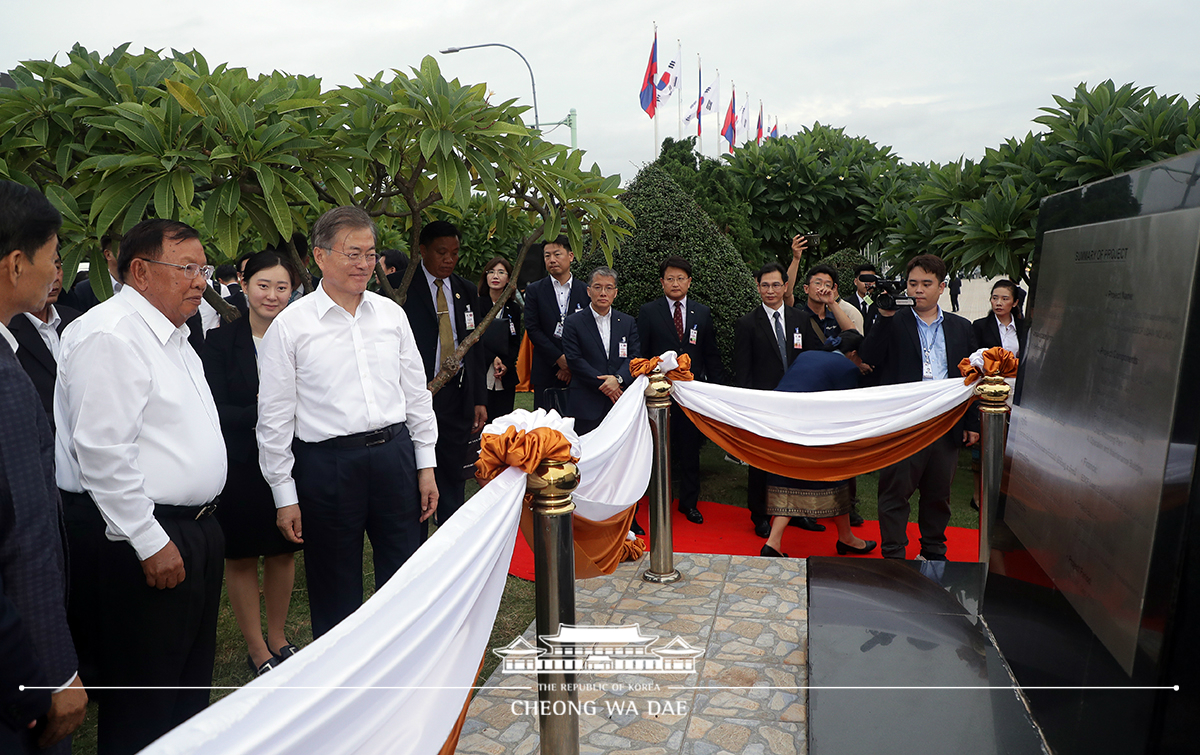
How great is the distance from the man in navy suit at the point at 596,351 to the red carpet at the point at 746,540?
919 millimetres

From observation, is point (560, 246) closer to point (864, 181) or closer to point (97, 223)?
point (97, 223)

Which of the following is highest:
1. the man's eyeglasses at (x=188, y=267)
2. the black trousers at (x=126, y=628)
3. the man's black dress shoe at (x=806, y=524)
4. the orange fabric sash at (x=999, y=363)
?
the man's eyeglasses at (x=188, y=267)

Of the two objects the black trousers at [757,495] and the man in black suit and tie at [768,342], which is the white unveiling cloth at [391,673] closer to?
the black trousers at [757,495]

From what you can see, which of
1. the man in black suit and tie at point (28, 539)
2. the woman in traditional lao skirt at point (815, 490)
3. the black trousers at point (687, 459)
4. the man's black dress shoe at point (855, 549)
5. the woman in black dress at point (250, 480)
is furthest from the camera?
the black trousers at point (687, 459)

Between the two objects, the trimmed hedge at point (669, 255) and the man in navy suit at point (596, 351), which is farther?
the trimmed hedge at point (669, 255)

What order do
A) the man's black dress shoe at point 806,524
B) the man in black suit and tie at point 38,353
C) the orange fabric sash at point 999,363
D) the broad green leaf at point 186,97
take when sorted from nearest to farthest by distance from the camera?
the man in black suit and tie at point 38,353
the broad green leaf at point 186,97
the orange fabric sash at point 999,363
the man's black dress shoe at point 806,524

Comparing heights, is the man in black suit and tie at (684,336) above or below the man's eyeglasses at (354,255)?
below

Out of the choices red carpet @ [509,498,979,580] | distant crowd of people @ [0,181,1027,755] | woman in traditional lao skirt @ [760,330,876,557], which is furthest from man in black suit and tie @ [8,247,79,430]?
woman in traditional lao skirt @ [760,330,876,557]

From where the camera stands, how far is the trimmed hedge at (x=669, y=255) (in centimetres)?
677

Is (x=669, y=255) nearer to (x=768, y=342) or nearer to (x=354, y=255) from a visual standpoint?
(x=768, y=342)

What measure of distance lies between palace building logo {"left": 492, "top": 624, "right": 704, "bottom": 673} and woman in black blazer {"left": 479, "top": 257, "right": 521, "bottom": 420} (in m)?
2.70

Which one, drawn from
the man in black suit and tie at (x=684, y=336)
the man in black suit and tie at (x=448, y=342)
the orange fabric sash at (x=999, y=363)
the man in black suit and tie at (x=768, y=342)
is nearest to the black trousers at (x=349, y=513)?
the man in black suit and tie at (x=448, y=342)

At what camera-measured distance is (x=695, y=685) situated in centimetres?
347

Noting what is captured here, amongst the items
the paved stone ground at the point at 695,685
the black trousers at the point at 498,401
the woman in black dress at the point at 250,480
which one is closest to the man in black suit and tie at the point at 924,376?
the paved stone ground at the point at 695,685
